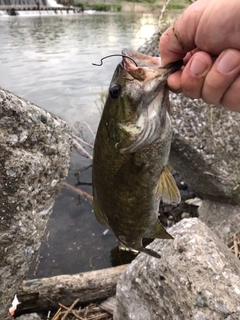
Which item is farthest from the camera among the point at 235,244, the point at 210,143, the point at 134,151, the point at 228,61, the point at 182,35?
the point at 210,143

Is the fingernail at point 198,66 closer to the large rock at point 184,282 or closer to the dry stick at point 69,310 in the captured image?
the large rock at point 184,282

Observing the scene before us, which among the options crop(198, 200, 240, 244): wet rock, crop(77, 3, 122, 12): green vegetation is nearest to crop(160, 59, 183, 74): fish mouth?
crop(198, 200, 240, 244): wet rock

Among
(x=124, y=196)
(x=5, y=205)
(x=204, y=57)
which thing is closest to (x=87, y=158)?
(x=5, y=205)

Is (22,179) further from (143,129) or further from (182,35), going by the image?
(182,35)

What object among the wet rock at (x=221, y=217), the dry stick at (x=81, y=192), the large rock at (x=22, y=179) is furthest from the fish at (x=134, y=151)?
the dry stick at (x=81, y=192)

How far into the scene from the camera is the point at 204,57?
5.89ft

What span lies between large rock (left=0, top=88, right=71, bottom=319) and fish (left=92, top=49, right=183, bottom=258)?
73cm

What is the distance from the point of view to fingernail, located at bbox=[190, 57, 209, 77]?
Answer: 1.79 m

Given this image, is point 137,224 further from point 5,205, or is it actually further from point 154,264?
point 5,205

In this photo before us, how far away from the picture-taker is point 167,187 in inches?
87.5

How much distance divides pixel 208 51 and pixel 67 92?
911cm

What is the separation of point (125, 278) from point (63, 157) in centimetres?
118

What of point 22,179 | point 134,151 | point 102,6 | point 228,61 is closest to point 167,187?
point 134,151

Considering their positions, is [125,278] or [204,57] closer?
[204,57]
